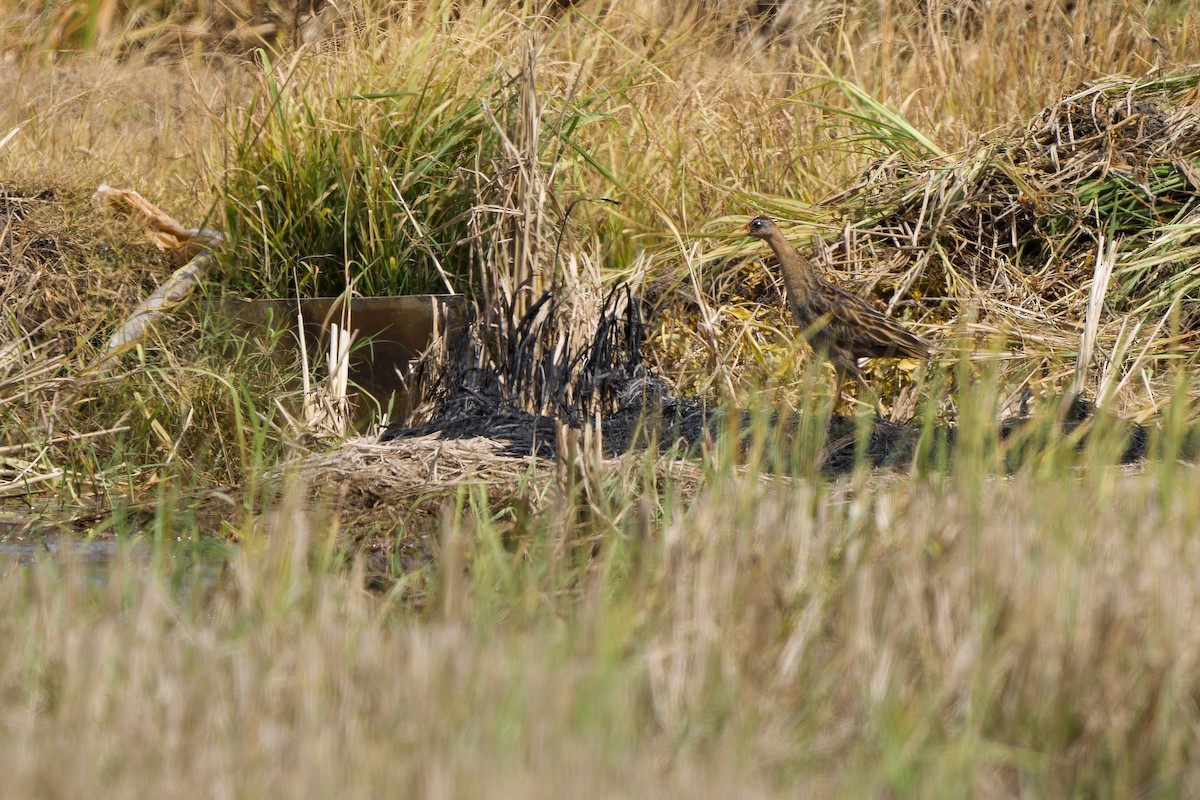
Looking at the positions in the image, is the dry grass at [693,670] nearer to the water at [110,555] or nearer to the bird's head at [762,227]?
the water at [110,555]

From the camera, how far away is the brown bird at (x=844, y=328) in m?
6.20

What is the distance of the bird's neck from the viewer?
6578mm

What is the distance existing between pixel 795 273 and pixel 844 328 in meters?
0.48

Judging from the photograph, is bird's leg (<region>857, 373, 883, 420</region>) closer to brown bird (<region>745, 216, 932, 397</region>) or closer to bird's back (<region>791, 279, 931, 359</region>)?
brown bird (<region>745, 216, 932, 397</region>)

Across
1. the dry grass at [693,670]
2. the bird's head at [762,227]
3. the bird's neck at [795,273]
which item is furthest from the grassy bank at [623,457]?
the bird's head at [762,227]

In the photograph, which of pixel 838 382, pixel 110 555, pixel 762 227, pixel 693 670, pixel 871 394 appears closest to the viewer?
pixel 693 670

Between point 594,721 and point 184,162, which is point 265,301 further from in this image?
point 594,721

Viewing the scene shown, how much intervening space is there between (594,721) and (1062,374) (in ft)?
15.1

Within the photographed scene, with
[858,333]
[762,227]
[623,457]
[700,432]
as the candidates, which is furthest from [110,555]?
[762,227]

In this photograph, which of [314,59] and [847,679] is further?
[314,59]

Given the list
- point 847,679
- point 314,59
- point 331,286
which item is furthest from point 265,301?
point 847,679

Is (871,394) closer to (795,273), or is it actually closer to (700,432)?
(700,432)

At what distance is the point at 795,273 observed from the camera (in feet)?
21.8

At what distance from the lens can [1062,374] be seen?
6.70 meters
